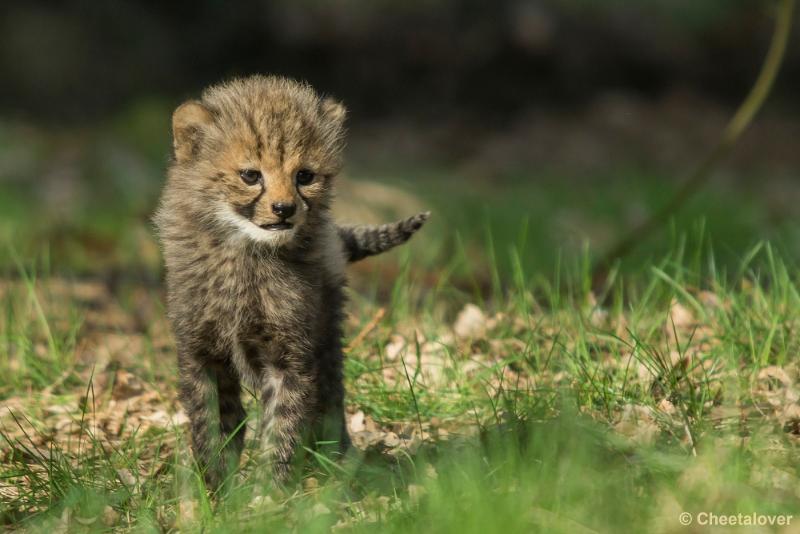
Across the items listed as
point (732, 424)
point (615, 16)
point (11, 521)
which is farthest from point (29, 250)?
point (615, 16)

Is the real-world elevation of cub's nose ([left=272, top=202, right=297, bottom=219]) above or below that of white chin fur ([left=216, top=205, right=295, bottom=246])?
above

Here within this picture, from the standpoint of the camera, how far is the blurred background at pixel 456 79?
15156mm

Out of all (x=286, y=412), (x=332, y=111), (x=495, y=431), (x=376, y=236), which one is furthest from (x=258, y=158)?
(x=495, y=431)

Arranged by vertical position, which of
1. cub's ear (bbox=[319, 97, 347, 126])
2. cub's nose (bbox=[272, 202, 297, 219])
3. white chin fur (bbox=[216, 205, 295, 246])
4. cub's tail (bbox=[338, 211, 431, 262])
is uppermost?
cub's ear (bbox=[319, 97, 347, 126])

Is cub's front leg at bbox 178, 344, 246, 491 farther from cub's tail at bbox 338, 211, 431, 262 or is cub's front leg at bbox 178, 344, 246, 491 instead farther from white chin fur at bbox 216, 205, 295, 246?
cub's tail at bbox 338, 211, 431, 262

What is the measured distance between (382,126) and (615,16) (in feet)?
13.8

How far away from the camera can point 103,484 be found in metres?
4.14

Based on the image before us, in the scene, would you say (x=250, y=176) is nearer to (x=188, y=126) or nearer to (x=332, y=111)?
(x=188, y=126)

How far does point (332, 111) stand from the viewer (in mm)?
4457

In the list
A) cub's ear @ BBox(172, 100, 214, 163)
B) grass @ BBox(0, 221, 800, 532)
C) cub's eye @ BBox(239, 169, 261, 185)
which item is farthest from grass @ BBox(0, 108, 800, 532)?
cub's ear @ BBox(172, 100, 214, 163)

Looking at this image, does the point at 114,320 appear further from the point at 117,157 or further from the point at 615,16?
the point at 615,16

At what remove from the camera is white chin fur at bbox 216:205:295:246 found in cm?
411

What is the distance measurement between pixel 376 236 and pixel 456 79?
41.6 ft

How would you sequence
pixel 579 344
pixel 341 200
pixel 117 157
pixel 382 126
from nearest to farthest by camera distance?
pixel 579 344, pixel 341 200, pixel 117 157, pixel 382 126
